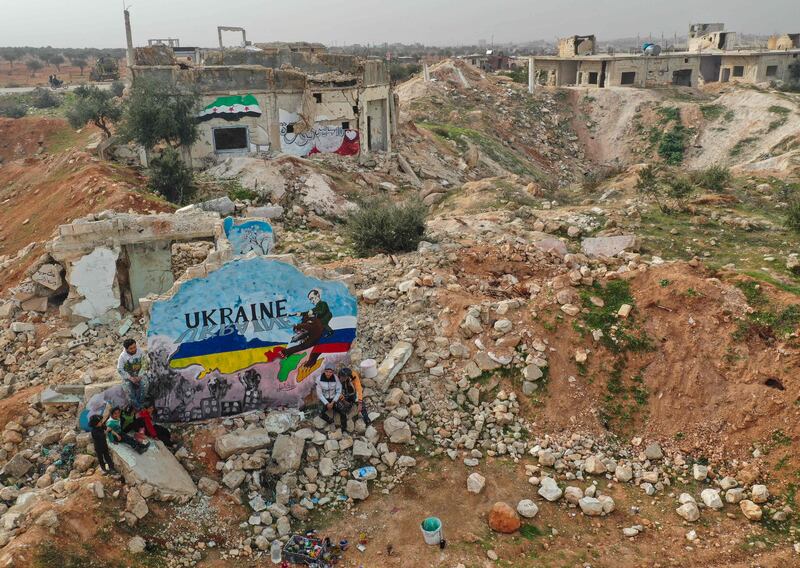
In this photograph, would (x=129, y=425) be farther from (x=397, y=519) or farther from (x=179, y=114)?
(x=179, y=114)

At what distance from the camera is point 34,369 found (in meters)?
9.58

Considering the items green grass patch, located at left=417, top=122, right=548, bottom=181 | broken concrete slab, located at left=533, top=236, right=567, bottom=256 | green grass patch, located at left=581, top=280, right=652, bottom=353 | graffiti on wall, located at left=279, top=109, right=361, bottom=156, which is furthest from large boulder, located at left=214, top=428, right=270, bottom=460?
green grass patch, located at left=417, top=122, right=548, bottom=181

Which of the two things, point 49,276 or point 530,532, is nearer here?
point 530,532

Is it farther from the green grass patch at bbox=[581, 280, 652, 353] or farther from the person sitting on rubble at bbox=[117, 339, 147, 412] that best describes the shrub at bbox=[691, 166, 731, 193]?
the person sitting on rubble at bbox=[117, 339, 147, 412]

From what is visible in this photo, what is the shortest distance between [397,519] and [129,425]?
123 inches

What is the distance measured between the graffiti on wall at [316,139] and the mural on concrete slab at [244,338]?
1554 cm

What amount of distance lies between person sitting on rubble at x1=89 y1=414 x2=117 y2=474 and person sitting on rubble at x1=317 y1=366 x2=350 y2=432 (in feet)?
7.96

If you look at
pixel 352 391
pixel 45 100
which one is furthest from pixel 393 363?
pixel 45 100

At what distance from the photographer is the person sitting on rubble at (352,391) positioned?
8000 millimetres

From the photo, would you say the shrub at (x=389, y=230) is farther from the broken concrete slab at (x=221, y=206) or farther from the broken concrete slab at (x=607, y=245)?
the broken concrete slab at (x=221, y=206)

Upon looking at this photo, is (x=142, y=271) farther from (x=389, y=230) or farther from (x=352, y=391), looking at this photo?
(x=352, y=391)

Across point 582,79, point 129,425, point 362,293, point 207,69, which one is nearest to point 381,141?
point 207,69

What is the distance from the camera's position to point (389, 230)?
13.3m

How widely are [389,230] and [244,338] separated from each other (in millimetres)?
5898
